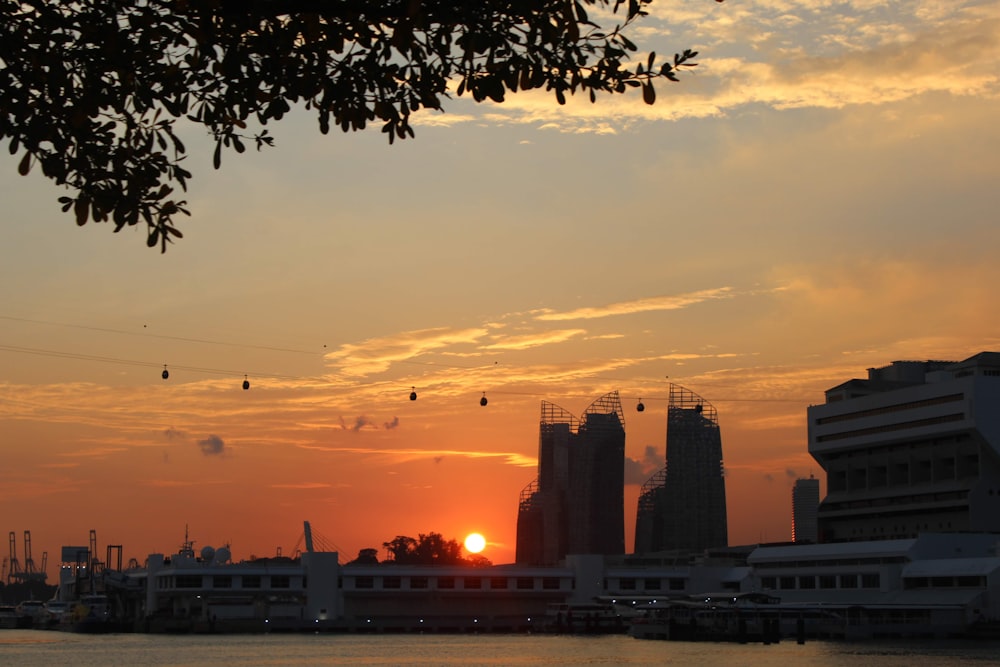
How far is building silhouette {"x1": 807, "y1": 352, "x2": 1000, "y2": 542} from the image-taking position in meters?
164

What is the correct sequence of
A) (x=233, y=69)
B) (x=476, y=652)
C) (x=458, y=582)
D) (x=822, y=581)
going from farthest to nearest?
(x=458, y=582)
(x=822, y=581)
(x=476, y=652)
(x=233, y=69)

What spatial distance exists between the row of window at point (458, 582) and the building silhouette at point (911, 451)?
4055 cm

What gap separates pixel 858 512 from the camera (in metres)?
183

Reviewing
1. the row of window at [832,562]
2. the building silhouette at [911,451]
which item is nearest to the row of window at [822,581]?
the row of window at [832,562]

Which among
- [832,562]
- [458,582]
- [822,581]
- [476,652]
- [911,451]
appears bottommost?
[476,652]

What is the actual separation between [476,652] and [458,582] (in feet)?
171

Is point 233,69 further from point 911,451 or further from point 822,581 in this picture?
point 911,451

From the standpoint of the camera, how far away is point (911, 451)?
575 ft

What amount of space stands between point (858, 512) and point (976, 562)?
1659 inches

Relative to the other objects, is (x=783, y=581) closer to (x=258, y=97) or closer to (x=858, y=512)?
(x=858, y=512)

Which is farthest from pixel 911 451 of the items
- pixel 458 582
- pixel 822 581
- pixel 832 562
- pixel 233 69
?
pixel 233 69

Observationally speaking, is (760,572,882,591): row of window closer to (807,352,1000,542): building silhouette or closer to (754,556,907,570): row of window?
(754,556,907,570): row of window

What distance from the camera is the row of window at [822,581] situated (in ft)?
502

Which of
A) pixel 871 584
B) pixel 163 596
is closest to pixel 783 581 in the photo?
pixel 871 584
